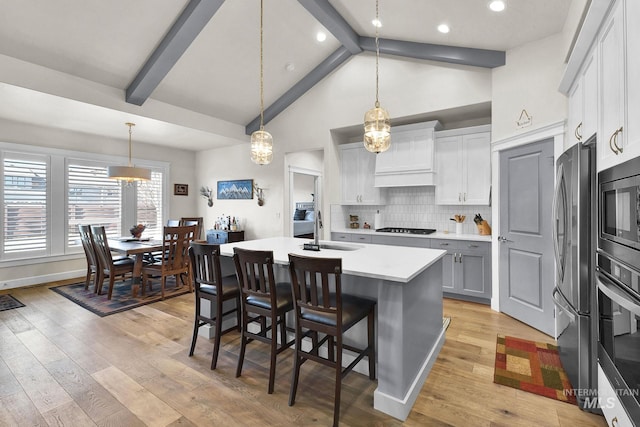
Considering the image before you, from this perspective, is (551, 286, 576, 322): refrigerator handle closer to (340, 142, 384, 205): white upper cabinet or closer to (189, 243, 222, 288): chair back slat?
(189, 243, 222, 288): chair back slat

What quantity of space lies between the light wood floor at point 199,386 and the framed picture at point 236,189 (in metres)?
3.52

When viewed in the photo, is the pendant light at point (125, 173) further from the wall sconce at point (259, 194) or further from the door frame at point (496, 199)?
the door frame at point (496, 199)

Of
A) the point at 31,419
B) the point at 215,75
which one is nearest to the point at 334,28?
the point at 215,75

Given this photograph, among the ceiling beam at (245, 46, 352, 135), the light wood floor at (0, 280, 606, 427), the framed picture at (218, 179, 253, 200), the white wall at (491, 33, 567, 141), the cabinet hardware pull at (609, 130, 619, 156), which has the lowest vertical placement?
the light wood floor at (0, 280, 606, 427)

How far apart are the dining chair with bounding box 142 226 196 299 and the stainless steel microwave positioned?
173 inches

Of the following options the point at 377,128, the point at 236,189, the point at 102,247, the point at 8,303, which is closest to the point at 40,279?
the point at 8,303

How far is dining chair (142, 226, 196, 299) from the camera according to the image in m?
4.30

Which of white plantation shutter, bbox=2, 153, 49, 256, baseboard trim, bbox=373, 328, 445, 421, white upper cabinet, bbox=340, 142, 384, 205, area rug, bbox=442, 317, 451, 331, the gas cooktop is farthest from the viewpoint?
white upper cabinet, bbox=340, 142, 384, 205

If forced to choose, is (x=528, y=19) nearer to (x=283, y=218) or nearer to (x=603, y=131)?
(x=603, y=131)

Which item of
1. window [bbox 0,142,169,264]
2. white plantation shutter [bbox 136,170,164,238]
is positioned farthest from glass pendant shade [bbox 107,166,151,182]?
white plantation shutter [bbox 136,170,164,238]

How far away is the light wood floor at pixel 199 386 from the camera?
6.24 feet

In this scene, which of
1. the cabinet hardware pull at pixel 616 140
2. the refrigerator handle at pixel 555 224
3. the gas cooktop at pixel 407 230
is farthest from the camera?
the gas cooktop at pixel 407 230

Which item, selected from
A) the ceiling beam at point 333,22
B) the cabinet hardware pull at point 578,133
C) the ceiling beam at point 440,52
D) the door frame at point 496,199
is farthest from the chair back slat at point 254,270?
the ceiling beam at point 440,52

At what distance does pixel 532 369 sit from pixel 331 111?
4.32m
